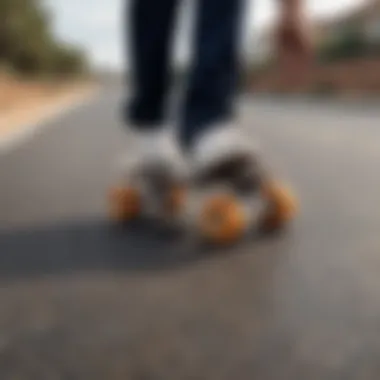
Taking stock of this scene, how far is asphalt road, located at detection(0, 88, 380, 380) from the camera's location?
1.27 metres

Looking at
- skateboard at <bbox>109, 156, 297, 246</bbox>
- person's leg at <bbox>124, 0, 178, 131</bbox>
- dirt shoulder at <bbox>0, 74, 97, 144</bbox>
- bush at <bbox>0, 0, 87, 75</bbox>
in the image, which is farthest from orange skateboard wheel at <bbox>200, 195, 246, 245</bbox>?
bush at <bbox>0, 0, 87, 75</bbox>

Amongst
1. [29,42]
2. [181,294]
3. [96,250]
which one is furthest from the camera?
[29,42]

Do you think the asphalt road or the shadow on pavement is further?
the shadow on pavement

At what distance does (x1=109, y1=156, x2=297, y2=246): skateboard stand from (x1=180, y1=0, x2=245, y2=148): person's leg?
0.12 metres

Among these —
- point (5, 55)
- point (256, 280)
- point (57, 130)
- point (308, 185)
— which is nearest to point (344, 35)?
point (5, 55)

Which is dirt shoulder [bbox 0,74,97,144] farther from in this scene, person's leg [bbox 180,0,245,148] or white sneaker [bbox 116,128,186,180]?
person's leg [bbox 180,0,245,148]

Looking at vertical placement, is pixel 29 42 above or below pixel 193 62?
below

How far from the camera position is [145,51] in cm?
222

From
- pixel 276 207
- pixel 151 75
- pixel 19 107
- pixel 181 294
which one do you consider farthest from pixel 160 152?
pixel 19 107

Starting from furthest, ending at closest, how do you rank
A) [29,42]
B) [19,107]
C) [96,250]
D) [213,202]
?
1. [29,42]
2. [19,107]
3. [213,202]
4. [96,250]

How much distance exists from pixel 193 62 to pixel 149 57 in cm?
12

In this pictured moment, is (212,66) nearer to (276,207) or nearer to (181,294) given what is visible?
(276,207)

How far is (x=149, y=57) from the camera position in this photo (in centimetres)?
222

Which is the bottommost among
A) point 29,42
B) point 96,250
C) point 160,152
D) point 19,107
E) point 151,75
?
point 29,42
